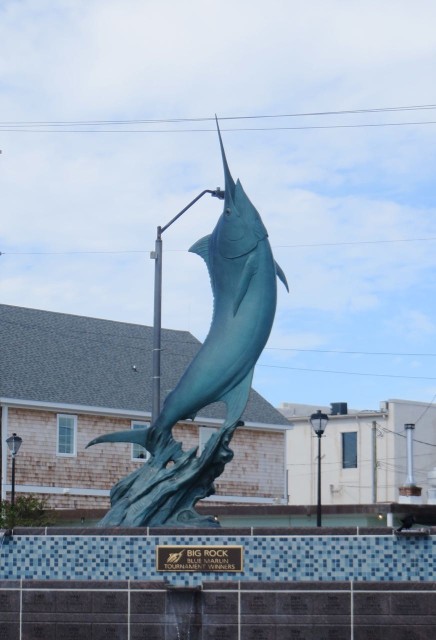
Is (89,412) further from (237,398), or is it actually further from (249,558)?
(249,558)

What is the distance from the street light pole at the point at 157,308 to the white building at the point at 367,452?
28.0 metres

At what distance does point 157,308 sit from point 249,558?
25.6ft

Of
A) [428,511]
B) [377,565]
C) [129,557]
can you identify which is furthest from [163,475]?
[428,511]

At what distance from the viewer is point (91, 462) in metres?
39.0

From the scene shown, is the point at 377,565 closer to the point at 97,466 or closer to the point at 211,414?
the point at 97,466

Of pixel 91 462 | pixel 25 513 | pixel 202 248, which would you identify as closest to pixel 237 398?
pixel 202 248

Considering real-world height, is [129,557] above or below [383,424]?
below

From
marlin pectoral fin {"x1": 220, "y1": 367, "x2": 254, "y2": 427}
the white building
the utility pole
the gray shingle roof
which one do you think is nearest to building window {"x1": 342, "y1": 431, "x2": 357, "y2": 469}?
the white building

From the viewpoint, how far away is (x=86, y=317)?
43844mm

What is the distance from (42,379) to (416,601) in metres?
23.3

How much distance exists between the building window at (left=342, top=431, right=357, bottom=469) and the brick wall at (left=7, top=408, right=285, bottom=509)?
11.5m

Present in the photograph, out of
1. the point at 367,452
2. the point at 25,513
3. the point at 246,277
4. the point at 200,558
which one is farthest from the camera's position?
the point at 367,452

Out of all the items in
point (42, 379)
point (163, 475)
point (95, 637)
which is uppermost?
point (42, 379)

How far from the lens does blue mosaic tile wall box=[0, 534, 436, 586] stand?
1755 centimetres
